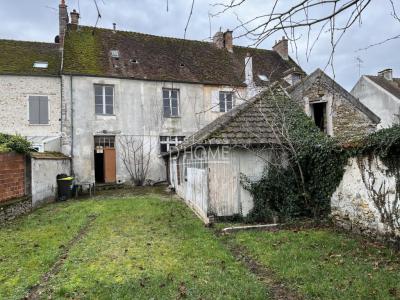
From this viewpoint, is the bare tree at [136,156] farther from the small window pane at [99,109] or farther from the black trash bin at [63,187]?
the black trash bin at [63,187]

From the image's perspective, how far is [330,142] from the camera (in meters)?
8.56

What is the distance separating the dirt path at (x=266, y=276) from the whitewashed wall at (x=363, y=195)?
3053 millimetres

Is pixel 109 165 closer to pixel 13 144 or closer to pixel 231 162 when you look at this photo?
pixel 13 144

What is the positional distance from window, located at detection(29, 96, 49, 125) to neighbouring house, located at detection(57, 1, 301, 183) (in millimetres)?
1145

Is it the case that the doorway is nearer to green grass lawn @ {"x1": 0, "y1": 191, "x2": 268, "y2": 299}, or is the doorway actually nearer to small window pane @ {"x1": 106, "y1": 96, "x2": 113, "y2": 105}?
small window pane @ {"x1": 106, "y1": 96, "x2": 113, "y2": 105}

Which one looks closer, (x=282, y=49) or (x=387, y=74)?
(x=282, y=49)

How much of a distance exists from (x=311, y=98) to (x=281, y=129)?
4.25 metres

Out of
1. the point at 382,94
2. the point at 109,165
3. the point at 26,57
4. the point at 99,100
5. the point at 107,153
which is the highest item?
the point at 26,57

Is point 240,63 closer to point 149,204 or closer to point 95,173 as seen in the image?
point 95,173

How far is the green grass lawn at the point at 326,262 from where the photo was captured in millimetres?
4609

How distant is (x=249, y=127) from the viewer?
10359 mm

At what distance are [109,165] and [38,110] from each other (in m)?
5.13

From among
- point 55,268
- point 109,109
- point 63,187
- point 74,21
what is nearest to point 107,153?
point 109,109

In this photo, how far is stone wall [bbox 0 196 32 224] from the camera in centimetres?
1013
